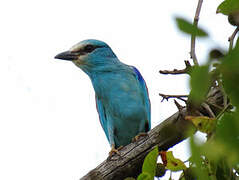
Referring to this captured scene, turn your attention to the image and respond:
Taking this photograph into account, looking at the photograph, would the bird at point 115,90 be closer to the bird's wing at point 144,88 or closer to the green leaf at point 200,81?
the bird's wing at point 144,88

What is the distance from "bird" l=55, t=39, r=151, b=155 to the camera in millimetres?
5762

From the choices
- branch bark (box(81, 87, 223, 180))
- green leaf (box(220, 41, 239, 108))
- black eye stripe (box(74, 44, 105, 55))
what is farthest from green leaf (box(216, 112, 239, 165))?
black eye stripe (box(74, 44, 105, 55))

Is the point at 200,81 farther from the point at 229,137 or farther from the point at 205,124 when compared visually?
the point at 205,124

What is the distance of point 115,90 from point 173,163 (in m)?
3.42

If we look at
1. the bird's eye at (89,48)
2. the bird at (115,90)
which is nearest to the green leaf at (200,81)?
the bird at (115,90)

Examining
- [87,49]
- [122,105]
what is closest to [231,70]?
[122,105]

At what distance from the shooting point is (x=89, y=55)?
6.19m

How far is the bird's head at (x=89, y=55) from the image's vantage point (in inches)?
240

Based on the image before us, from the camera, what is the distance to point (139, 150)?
153 inches

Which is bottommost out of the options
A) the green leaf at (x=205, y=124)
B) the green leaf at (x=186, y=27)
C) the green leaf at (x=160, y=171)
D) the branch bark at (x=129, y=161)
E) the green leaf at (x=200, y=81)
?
the branch bark at (x=129, y=161)

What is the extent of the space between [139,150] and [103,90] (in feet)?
7.02

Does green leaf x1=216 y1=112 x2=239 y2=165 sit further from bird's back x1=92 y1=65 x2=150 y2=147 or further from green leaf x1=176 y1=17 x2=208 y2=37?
bird's back x1=92 y1=65 x2=150 y2=147

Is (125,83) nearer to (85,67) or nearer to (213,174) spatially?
(85,67)

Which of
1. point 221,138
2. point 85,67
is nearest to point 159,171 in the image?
point 221,138
